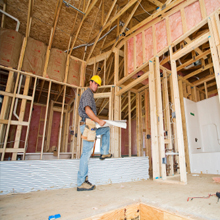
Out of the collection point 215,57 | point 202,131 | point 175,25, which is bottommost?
point 202,131

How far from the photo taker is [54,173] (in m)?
2.47

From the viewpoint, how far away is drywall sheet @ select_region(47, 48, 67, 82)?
4691mm

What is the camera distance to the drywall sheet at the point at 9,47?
3920mm

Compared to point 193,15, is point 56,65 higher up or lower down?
higher up

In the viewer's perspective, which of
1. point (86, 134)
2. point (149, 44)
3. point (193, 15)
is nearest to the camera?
point (86, 134)

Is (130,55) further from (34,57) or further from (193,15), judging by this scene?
(34,57)

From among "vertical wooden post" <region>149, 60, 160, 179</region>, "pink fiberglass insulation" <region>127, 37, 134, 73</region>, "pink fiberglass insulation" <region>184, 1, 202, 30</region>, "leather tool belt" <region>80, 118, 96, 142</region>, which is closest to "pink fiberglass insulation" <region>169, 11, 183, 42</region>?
"pink fiberglass insulation" <region>184, 1, 202, 30</region>

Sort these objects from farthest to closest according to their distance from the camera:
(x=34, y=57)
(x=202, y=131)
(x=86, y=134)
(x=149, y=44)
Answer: (x=202, y=131) → (x=34, y=57) → (x=149, y=44) → (x=86, y=134)

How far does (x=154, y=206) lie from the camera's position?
142 cm

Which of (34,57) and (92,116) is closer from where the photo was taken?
(92,116)

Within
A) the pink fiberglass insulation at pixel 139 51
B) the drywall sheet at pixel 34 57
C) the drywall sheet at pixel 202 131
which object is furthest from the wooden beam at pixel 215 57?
the drywall sheet at pixel 34 57

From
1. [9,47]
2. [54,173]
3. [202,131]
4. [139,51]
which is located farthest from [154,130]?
[9,47]

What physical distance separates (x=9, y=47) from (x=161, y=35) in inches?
155

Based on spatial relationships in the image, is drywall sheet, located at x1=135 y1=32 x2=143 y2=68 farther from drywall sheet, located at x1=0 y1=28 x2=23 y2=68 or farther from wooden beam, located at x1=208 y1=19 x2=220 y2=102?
drywall sheet, located at x1=0 y1=28 x2=23 y2=68
